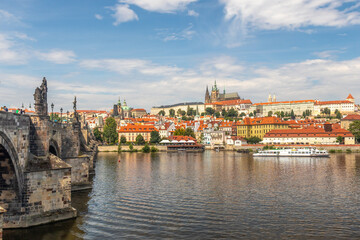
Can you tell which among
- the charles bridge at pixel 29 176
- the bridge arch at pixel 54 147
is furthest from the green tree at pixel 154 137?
the charles bridge at pixel 29 176

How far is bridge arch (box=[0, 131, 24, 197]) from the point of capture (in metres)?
19.6

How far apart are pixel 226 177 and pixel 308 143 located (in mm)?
75186

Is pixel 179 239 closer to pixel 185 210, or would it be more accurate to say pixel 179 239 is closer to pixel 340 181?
pixel 185 210

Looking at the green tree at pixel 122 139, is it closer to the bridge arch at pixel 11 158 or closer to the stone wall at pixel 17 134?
the stone wall at pixel 17 134

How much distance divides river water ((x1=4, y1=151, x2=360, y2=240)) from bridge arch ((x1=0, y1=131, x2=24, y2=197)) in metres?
2.57

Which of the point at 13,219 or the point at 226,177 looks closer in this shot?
the point at 13,219

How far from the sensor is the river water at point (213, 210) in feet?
70.0

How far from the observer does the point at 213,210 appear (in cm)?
2717

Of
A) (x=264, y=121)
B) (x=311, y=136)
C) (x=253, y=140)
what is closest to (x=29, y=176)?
(x=311, y=136)

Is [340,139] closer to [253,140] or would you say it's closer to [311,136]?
[311,136]

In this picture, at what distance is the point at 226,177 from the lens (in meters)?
46.1

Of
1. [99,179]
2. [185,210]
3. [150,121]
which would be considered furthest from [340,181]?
[150,121]

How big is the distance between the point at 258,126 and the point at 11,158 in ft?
415

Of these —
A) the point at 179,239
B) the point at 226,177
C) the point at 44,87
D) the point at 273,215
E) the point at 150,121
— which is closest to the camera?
the point at 179,239
